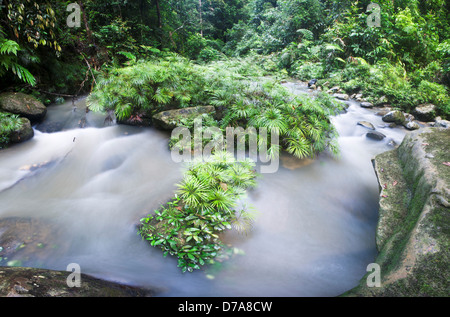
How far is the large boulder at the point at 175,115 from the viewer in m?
5.05

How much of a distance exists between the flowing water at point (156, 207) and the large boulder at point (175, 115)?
13.1 inches

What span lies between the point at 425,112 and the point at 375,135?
281cm

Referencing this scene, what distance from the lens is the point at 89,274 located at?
2.47m

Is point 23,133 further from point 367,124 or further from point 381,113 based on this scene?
point 381,113

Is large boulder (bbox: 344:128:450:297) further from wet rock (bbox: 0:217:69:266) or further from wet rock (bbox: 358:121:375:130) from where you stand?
wet rock (bbox: 0:217:69:266)

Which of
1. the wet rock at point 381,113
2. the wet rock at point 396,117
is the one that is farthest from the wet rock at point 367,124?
the wet rock at point 381,113

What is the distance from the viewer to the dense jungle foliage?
3293 mm

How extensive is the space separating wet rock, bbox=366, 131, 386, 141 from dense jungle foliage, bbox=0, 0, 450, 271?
156 centimetres

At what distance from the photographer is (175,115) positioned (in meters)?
5.16

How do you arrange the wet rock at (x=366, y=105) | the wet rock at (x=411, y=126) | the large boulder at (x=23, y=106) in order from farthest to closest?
the wet rock at (x=366, y=105)
the wet rock at (x=411, y=126)
the large boulder at (x=23, y=106)

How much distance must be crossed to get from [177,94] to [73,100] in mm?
2989

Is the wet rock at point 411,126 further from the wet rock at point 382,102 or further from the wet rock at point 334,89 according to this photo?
the wet rock at point 334,89

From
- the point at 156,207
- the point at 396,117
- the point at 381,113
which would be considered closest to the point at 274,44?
the point at 381,113

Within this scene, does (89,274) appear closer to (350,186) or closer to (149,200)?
(149,200)
